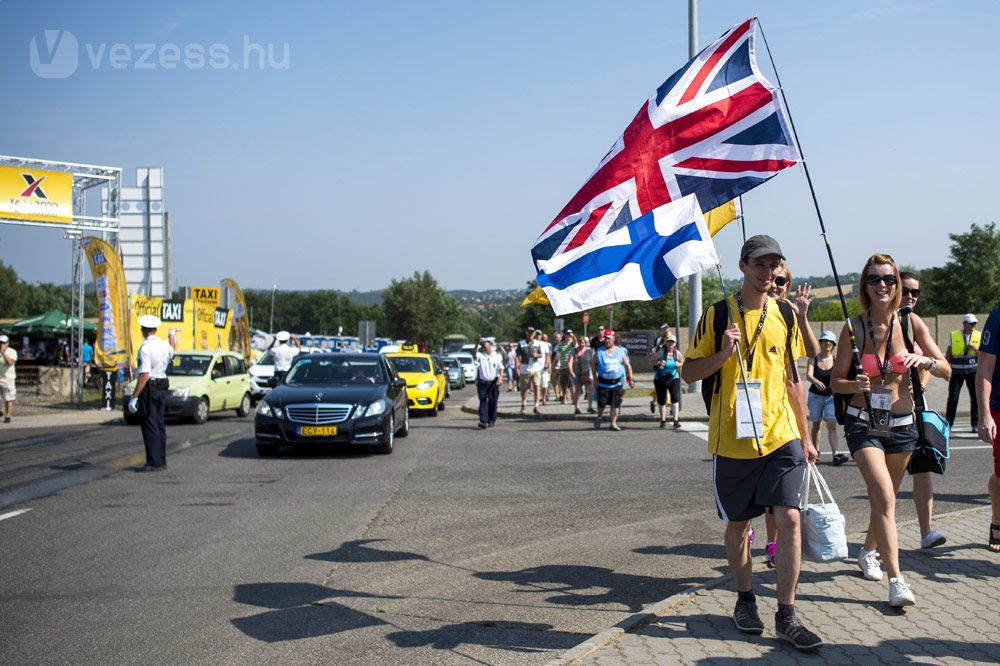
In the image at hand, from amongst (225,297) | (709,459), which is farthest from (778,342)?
(225,297)

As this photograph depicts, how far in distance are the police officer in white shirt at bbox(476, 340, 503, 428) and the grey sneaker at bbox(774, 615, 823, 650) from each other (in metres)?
14.2

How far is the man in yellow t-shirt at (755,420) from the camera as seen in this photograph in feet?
15.7

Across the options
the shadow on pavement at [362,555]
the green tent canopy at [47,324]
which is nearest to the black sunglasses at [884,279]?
the shadow on pavement at [362,555]

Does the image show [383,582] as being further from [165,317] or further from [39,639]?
[165,317]

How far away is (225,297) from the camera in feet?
113

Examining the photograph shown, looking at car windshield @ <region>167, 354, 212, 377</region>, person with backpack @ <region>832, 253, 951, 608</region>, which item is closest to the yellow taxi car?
car windshield @ <region>167, 354, 212, 377</region>

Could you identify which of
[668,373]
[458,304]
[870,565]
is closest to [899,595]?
[870,565]

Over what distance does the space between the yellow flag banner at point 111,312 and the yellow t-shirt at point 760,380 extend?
23.1 meters

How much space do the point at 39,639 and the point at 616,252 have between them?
410 cm

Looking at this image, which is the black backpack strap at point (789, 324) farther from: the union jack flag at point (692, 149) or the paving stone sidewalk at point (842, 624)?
the union jack flag at point (692, 149)

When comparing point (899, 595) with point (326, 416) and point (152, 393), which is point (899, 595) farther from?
point (326, 416)

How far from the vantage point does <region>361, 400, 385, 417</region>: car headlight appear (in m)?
13.9

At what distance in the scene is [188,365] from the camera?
21875mm

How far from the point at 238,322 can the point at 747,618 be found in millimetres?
32156
